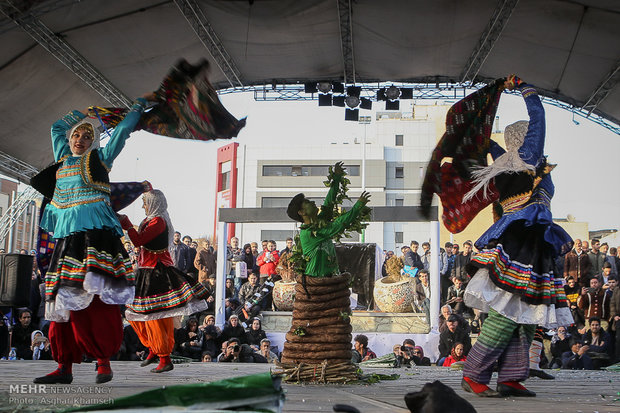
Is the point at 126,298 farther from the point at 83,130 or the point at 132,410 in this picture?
the point at 132,410

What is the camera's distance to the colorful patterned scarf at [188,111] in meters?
4.52

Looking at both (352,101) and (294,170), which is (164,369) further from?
(294,170)

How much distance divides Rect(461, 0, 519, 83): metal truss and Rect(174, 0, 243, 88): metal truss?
4.47 meters

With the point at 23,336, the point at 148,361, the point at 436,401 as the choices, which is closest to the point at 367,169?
the point at 23,336

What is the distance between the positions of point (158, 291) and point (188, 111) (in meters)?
1.81

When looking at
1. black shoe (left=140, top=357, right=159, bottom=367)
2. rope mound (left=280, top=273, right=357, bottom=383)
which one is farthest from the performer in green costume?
black shoe (left=140, top=357, right=159, bottom=367)

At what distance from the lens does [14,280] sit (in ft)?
27.1

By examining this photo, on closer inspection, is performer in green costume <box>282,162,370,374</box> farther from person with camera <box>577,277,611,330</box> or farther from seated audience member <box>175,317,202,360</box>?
person with camera <box>577,277,611,330</box>

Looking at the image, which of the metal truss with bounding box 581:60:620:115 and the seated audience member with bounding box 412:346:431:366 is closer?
the seated audience member with bounding box 412:346:431:366

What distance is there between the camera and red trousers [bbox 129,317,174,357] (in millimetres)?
5629

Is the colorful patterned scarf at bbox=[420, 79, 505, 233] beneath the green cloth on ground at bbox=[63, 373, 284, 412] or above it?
above

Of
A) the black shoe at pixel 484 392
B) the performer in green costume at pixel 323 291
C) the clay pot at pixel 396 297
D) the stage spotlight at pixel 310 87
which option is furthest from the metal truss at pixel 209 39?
the black shoe at pixel 484 392

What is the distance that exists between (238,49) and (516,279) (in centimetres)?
894

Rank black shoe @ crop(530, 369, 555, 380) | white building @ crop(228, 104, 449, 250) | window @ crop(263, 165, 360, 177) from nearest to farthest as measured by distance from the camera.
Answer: black shoe @ crop(530, 369, 555, 380), white building @ crop(228, 104, 449, 250), window @ crop(263, 165, 360, 177)
